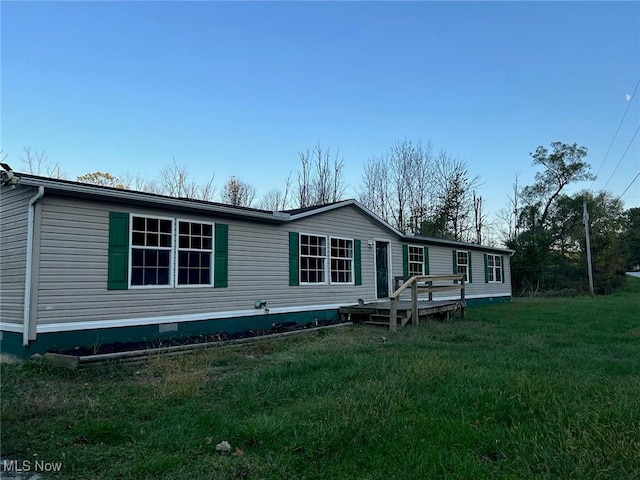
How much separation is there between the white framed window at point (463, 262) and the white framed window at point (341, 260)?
6.85 meters

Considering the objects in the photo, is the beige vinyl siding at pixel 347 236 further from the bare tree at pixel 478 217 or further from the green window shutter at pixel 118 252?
the bare tree at pixel 478 217

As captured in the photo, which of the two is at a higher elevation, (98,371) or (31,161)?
(31,161)

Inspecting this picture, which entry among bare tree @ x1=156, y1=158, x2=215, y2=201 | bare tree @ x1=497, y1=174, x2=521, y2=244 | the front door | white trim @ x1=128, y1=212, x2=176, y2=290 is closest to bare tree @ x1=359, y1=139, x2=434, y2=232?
bare tree @ x1=497, y1=174, x2=521, y2=244

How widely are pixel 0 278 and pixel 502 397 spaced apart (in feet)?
26.2

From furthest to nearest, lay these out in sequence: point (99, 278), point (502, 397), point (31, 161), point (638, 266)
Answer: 1. point (638, 266)
2. point (31, 161)
3. point (99, 278)
4. point (502, 397)

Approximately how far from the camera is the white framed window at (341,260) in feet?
39.1

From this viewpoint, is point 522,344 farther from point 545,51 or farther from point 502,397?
point 545,51

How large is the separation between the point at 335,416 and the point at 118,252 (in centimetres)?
539

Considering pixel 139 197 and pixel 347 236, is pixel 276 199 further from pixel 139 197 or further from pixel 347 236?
pixel 139 197

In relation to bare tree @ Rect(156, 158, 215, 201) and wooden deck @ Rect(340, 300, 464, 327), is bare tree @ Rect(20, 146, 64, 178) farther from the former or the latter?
wooden deck @ Rect(340, 300, 464, 327)

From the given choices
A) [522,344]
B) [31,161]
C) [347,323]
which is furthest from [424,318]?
[31,161]

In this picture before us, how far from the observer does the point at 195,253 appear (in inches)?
344

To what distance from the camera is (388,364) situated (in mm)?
5668

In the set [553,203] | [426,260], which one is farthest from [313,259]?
[553,203]
